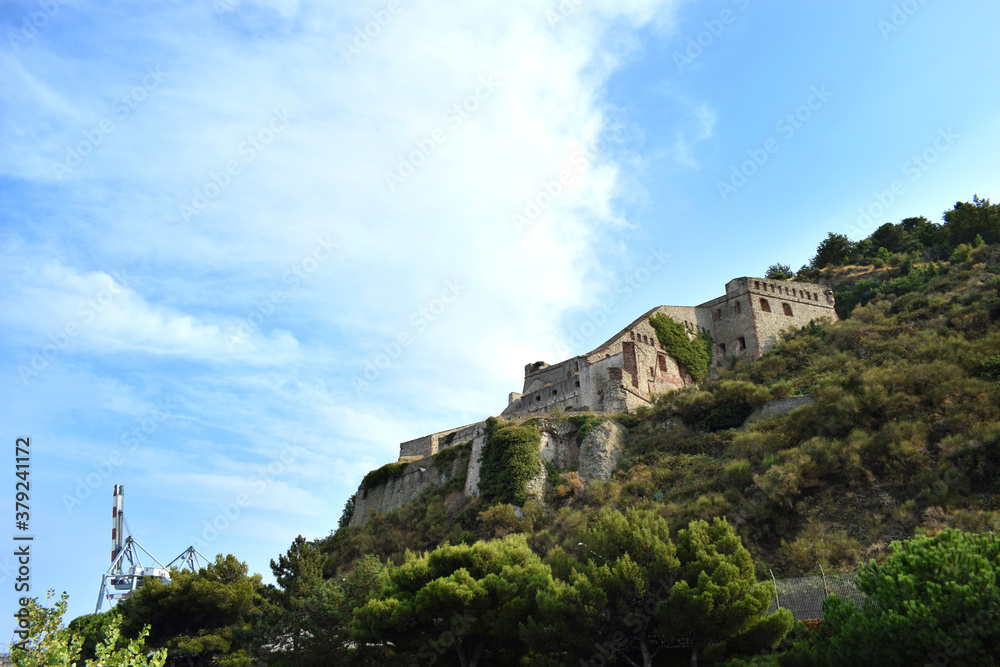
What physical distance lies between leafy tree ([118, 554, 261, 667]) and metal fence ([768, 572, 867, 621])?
2024cm

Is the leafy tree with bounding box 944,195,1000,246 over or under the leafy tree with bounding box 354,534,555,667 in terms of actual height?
over

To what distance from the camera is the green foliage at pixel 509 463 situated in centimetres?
3312

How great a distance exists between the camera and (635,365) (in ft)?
138

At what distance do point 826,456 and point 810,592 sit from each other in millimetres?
8299

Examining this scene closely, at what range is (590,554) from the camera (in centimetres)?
1967

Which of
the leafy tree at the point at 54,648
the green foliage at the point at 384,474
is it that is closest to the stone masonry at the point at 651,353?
the green foliage at the point at 384,474

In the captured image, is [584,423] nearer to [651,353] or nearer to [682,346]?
[651,353]

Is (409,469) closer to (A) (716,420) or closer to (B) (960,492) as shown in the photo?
(A) (716,420)

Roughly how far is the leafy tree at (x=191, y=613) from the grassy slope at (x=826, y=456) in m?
7.95

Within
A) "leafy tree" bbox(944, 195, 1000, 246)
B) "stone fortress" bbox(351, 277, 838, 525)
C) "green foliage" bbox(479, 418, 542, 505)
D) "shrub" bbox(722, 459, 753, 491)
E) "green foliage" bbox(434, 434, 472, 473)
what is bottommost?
"shrub" bbox(722, 459, 753, 491)

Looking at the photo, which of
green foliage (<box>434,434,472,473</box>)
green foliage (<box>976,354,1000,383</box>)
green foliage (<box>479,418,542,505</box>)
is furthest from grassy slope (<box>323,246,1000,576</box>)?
green foliage (<box>434,434,472,473</box>)

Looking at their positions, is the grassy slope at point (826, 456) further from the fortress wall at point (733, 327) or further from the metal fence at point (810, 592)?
the fortress wall at point (733, 327)

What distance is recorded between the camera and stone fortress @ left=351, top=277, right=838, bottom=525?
132 ft

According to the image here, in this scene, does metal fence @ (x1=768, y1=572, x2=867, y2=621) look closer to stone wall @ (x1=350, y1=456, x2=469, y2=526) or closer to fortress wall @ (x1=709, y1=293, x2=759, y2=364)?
stone wall @ (x1=350, y1=456, x2=469, y2=526)
